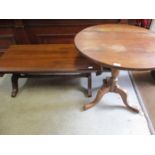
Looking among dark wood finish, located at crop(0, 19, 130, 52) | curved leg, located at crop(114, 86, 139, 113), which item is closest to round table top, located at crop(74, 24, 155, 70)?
curved leg, located at crop(114, 86, 139, 113)

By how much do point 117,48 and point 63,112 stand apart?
809mm

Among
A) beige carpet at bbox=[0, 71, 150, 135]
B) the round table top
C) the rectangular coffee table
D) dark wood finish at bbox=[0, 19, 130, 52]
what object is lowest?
beige carpet at bbox=[0, 71, 150, 135]

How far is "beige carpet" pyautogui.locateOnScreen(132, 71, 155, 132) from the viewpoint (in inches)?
65.2

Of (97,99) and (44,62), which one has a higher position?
(44,62)

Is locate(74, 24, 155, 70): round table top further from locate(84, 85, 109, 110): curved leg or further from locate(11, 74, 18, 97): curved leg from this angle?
locate(11, 74, 18, 97): curved leg

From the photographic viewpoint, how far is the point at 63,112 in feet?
5.33

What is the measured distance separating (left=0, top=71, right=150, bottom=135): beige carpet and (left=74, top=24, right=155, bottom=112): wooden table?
0.38 feet

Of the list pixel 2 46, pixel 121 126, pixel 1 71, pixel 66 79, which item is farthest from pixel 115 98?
pixel 2 46

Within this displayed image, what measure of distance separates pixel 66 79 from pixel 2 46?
994 millimetres

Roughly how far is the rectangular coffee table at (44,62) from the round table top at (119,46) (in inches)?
12.0

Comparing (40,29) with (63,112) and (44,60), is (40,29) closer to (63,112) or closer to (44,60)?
(44,60)

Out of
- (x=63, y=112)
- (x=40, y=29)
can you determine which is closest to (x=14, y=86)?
(x=63, y=112)

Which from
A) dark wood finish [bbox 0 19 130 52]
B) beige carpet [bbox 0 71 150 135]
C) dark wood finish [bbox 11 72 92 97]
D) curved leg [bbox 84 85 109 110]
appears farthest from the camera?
dark wood finish [bbox 0 19 130 52]

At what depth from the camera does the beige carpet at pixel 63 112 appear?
4.85ft
